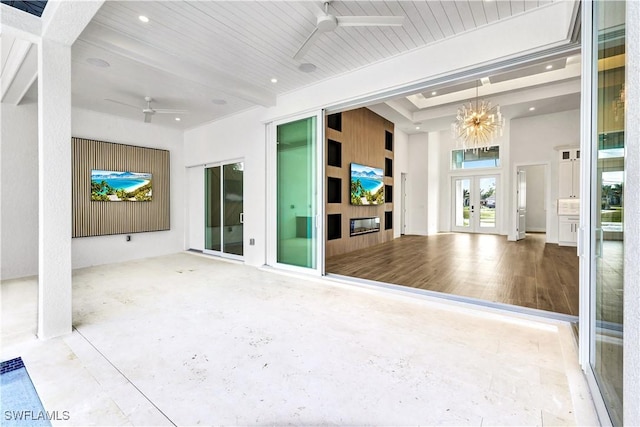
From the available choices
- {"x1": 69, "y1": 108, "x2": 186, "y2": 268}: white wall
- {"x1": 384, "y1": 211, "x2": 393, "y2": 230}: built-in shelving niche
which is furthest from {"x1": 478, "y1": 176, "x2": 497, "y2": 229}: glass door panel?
{"x1": 69, "y1": 108, "x2": 186, "y2": 268}: white wall

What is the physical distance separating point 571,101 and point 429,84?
6.24 metres

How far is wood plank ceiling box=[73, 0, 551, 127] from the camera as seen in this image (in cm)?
300

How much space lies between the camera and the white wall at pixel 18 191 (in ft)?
16.1

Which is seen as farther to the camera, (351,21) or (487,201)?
(487,201)

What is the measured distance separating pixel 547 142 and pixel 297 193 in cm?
794

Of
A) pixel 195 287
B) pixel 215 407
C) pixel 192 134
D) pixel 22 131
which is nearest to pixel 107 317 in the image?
pixel 195 287

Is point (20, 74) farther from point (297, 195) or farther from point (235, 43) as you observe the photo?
point (297, 195)

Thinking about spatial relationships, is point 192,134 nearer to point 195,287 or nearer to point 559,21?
point 195,287

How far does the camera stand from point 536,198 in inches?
466

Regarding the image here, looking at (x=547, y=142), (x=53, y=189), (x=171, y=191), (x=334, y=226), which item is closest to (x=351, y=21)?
(x=53, y=189)

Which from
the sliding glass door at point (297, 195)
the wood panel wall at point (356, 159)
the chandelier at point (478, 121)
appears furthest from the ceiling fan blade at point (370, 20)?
the chandelier at point (478, 121)

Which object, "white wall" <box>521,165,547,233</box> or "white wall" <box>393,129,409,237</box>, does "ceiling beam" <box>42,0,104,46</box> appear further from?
"white wall" <box>521,165,547,233</box>

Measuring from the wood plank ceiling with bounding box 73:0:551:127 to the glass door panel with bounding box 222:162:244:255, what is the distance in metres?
1.80

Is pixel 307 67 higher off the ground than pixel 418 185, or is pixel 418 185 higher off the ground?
pixel 307 67
